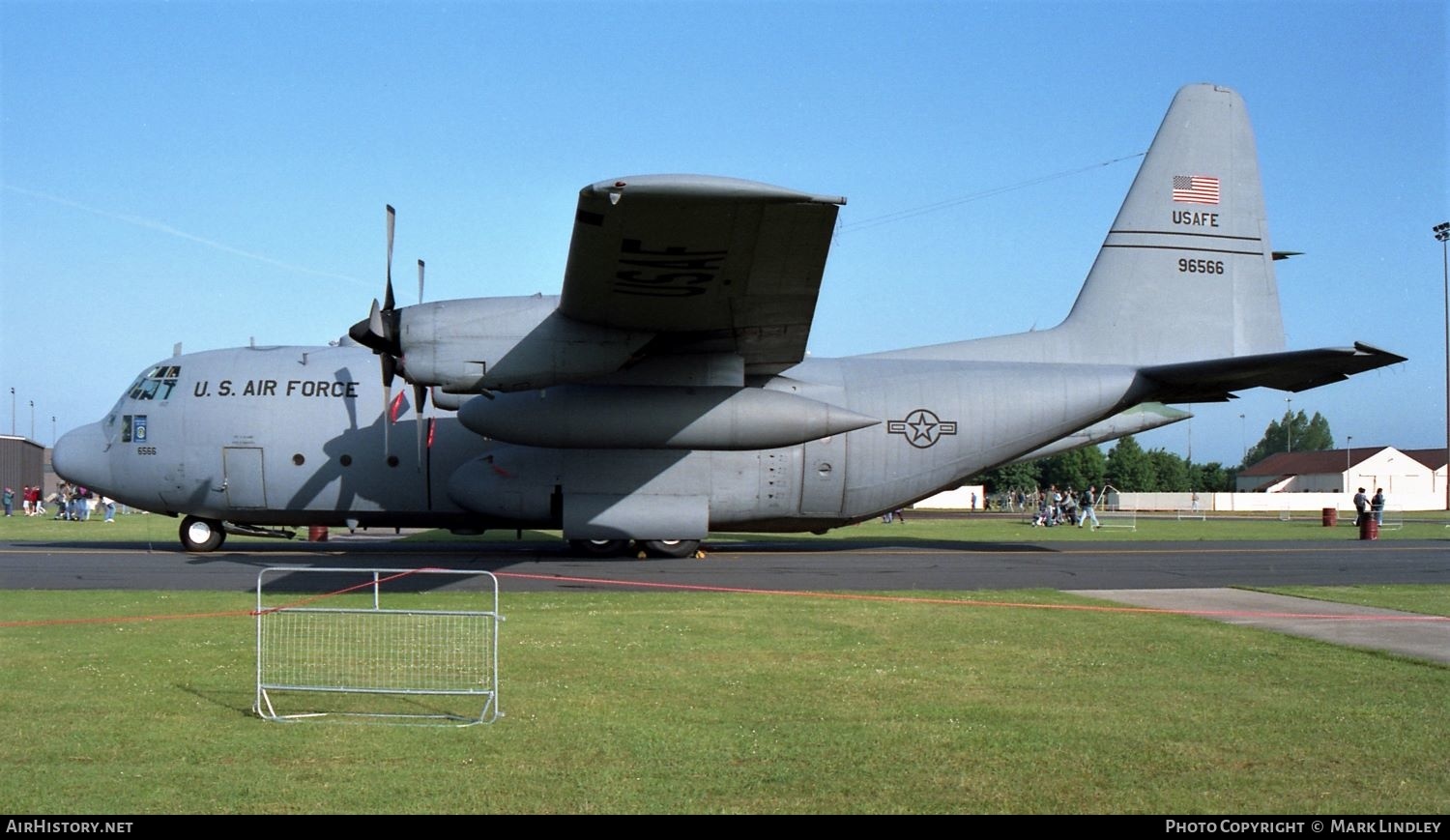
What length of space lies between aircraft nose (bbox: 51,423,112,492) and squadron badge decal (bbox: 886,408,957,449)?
14260mm

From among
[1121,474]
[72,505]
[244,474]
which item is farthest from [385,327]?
[1121,474]

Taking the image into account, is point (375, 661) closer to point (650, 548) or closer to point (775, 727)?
point (775, 727)

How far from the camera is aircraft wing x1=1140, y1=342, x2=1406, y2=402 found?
706 inches

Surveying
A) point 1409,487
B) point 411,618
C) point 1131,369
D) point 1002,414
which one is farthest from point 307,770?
point 1409,487

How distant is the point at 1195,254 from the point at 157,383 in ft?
63.9

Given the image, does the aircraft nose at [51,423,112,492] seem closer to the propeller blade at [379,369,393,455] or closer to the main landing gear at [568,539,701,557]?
the propeller blade at [379,369,393,455]

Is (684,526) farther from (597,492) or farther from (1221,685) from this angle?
(1221,685)

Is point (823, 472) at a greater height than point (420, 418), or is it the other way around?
point (420, 418)

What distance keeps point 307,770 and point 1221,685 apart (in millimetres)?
6348

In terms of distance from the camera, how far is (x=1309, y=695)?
7852mm

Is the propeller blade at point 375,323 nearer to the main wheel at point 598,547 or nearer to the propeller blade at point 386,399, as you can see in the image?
the propeller blade at point 386,399

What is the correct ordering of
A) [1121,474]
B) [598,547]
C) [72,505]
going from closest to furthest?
[598,547]
[72,505]
[1121,474]

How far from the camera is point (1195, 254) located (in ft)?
69.1

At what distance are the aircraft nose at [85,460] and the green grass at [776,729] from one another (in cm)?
1081
